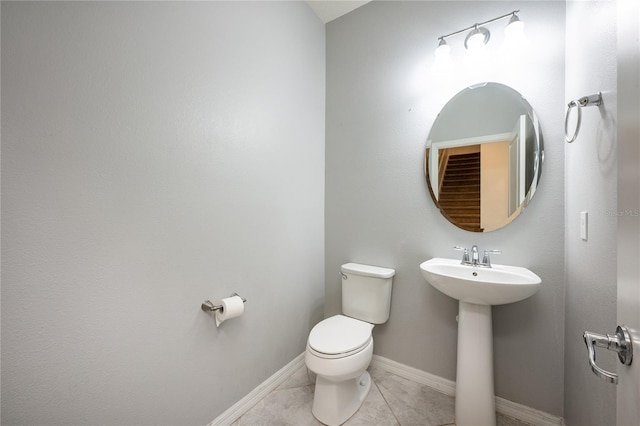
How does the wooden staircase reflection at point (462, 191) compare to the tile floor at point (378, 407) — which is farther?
the wooden staircase reflection at point (462, 191)

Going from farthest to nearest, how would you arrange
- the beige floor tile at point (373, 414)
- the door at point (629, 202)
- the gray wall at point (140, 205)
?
the beige floor tile at point (373, 414)
the gray wall at point (140, 205)
the door at point (629, 202)

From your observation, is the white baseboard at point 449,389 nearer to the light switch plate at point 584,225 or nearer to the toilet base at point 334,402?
the toilet base at point 334,402

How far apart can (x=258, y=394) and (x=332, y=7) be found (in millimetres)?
2756

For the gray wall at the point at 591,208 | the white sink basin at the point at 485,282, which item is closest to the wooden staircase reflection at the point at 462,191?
the white sink basin at the point at 485,282

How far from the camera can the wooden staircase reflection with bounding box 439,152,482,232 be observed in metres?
1.54

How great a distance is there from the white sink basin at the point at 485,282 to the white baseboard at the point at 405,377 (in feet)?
2.39

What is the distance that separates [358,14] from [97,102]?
1.88 m

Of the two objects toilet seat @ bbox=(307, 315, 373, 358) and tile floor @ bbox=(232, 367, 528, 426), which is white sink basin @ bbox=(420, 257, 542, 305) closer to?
toilet seat @ bbox=(307, 315, 373, 358)

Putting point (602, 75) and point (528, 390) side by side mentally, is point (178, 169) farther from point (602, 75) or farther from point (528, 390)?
point (528, 390)

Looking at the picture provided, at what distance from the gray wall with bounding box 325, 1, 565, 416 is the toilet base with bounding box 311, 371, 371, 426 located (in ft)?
1.72

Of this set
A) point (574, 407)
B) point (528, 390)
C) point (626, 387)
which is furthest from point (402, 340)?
point (626, 387)

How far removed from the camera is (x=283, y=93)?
1.72 m

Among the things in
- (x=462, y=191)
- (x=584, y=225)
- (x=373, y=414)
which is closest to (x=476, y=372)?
(x=373, y=414)

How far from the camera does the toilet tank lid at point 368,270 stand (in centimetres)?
171
